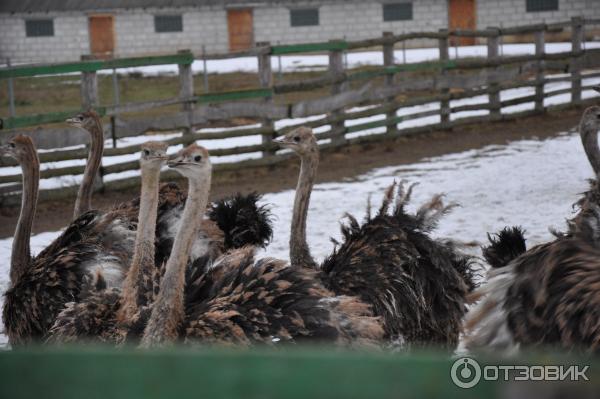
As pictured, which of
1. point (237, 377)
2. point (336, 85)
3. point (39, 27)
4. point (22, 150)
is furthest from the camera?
point (39, 27)

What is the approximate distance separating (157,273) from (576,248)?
82.2 inches

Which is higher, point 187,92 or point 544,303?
point 187,92

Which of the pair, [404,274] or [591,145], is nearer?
[404,274]

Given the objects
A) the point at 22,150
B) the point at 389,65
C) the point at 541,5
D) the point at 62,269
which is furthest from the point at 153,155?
the point at 541,5

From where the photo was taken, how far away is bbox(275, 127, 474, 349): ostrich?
4.68 metres

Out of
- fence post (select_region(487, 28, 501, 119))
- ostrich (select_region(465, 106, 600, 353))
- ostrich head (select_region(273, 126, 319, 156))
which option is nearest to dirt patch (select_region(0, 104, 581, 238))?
fence post (select_region(487, 28, 501, 119))

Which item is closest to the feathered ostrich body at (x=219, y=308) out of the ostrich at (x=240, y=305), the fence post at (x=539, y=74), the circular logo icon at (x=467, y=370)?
the ostrich at (x=240, y=305)

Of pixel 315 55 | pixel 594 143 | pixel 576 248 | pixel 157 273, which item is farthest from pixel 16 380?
pixel 315 55

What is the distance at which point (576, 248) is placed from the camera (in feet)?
9.99

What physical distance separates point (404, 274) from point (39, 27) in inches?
1308

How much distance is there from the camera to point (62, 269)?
16.2 feet

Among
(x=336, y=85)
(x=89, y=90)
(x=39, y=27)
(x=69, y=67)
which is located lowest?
(x=336, y=85)

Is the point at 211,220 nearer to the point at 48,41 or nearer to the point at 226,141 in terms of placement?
the point at 226,141

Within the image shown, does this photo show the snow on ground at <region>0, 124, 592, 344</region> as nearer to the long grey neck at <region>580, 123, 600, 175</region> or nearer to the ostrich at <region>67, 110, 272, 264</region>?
the long grey neck at <region>580, 123, 600, 175</region>
